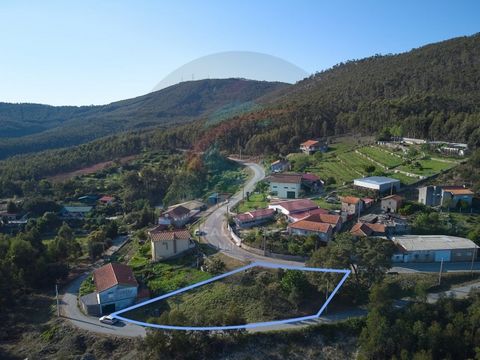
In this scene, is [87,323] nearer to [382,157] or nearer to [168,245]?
[168,245]

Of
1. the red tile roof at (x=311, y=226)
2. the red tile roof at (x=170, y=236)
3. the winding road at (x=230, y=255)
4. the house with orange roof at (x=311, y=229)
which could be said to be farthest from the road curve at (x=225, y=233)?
the red tile roof at (x=311, y=226)

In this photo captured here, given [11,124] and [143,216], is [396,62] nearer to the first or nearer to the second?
[143,216]

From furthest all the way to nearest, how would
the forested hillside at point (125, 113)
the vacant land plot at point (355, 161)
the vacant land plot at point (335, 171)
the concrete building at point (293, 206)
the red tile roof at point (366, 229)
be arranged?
the forested hillside at point (125, 113)
the vacant land plot at point (355, 161)
the vacant land plot at point (335, 171)
the concrete building at point (293, 206)
the red tile roof at point (366, 229)

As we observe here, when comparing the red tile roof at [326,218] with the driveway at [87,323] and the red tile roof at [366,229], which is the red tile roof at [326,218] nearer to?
the red tile roof at [366,229]

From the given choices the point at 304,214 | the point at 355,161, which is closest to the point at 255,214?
the point at 304,214

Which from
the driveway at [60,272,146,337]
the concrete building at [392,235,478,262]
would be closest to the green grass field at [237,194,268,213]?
the concrete building at [392,235,478,262]

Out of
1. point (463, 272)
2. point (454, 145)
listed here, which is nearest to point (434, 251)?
point (463, 272)
